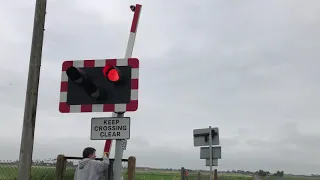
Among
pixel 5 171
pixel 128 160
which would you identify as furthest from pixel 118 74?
pixel 5 171

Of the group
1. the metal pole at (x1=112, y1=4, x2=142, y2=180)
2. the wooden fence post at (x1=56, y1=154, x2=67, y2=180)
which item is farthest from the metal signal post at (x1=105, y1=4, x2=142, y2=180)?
the wooden fence post at (x1=56, y1=154, x2=67, y2=180)

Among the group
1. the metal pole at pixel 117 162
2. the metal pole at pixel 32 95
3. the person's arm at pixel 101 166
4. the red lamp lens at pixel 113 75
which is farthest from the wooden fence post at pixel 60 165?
the red lamp lens at pixel 113 75

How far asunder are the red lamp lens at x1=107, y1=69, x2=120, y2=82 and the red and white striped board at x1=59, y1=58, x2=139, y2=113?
216 mm

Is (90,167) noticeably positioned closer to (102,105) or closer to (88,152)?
(88,152)

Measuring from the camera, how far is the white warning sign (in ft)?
16.3

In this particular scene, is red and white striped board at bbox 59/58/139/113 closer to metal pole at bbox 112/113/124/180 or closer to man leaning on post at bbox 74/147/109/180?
metal pole at bbox 112/113/124/180

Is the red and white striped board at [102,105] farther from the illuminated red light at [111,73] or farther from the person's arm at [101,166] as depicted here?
the person's arm at [101,166]

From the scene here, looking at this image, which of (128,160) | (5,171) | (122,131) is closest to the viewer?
(122,131)

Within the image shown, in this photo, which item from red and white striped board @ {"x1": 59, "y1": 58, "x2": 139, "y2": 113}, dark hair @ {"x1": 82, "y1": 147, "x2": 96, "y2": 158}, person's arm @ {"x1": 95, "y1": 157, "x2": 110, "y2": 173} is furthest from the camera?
dark hair @ {"x1": 82, "y1": 147, "x2": 96, "y2": 158}

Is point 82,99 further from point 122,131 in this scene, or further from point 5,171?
point 5,171

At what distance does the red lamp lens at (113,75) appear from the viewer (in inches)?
197

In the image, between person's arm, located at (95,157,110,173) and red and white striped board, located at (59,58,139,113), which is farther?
person's arm, located at (95,157,110,173)

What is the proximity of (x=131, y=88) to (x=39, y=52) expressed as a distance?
1.83m

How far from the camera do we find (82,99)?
516 cm
